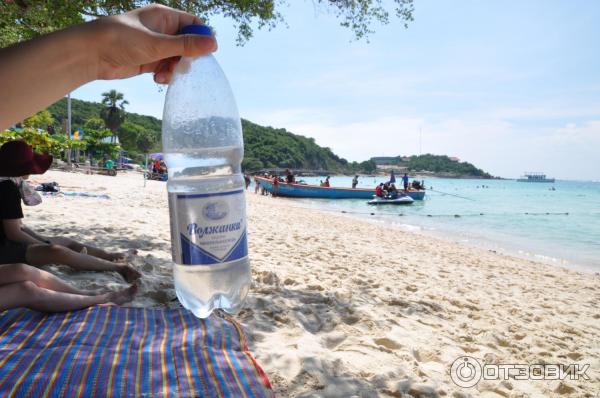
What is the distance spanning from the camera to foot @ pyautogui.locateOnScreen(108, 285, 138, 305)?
2.75 meters

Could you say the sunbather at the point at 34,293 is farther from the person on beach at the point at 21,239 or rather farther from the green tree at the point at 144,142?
the green tree at the point at 144,142

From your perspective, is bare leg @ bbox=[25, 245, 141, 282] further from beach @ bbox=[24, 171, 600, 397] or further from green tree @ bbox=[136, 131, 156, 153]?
green tree @ bbox=[136, 131, 156, 153]

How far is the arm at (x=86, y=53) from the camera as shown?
3.36 feet

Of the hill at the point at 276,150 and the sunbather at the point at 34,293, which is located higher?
the hill at the point at 276,150

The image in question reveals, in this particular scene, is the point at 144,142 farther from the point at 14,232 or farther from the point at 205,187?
the point at 205,187

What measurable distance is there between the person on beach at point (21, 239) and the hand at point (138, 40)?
2.52 meters

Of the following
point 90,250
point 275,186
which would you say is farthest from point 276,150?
point 90,250

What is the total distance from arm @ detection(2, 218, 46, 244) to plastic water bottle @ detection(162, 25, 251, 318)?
2.05 meters

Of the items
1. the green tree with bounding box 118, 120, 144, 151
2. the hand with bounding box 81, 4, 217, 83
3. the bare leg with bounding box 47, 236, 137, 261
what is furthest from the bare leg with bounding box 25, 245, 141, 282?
the green tree with bounding box 118, 120, 144, 151

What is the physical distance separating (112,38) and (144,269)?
3.02m

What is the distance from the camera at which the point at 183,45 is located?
1.44m

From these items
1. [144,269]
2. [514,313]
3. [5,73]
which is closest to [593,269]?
[514,313]

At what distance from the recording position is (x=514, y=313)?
4059 millimetres

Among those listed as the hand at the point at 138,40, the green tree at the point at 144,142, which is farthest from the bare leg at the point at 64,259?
the green tree at the point at 144,142
